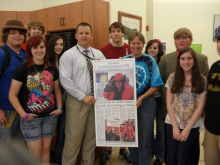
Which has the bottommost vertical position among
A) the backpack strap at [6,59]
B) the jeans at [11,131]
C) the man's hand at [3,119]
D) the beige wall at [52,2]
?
the jeans at [11,131]

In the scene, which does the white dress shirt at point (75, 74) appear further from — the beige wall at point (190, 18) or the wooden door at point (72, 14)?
the beige wall at point (190, 18)

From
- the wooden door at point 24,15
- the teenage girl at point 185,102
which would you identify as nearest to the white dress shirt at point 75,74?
the teenage girl at point 185,102

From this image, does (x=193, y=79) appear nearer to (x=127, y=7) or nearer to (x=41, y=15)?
(x=127, y=7)

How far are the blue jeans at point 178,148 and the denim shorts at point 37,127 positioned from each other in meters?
Result: 1.10

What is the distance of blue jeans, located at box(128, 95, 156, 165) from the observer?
175cm

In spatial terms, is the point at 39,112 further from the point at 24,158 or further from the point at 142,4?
the point at 142,4

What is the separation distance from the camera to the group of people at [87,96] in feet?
5.10

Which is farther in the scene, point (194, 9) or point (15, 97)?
point (194, 9)

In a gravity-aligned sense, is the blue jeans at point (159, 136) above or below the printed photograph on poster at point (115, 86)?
below

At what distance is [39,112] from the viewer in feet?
5.26

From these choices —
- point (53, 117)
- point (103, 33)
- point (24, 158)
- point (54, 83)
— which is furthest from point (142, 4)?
point (24, 158)

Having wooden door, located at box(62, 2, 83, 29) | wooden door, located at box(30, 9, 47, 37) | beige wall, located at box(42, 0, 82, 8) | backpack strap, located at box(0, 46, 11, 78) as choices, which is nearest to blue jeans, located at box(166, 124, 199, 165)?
backpack strap, located at box(0, 46, 11, 78)

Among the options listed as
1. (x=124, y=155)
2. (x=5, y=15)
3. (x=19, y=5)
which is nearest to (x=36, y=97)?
(x=124, y=155)

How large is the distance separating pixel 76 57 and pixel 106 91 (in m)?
0.47
